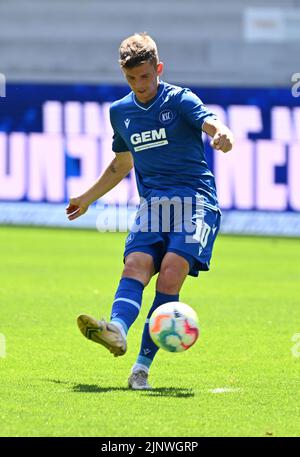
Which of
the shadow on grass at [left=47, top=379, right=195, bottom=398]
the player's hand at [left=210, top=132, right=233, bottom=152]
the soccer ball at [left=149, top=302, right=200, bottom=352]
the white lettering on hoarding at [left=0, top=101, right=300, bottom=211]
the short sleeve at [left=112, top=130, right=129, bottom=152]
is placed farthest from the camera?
the white lettering on hoarding at [left=0, top=101, right=300, bottom=211]

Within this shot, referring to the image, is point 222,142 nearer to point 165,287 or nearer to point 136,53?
point 136,53

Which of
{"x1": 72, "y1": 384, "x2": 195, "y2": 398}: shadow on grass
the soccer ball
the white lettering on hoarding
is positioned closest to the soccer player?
{"x1": 72, "y1": 384, "x2": 195, "y2": 398}: shadow on grass

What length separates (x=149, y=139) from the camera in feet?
24.2

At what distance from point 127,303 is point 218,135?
120 centimetres

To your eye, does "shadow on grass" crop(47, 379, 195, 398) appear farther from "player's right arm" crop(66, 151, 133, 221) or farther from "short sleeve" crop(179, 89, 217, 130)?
"short sleeve" crop(179, 89, 217, 130)

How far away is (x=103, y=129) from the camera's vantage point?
66.6 ft

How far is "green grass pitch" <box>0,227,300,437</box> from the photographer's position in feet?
19.8

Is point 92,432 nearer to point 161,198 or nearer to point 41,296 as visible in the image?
point 161,198

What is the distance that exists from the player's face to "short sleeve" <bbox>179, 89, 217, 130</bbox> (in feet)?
0.67

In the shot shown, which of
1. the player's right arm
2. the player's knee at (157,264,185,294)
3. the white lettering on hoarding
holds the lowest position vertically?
the player's knee at (157,264,185,294)

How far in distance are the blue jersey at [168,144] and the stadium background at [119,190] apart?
1.29 meters

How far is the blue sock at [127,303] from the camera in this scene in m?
6.95

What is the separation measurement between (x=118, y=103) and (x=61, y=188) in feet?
42.0

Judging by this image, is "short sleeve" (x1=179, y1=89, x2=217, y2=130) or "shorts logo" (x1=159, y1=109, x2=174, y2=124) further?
"shorts logo" (x1=159, y1=109, x2=174, y2=124)
